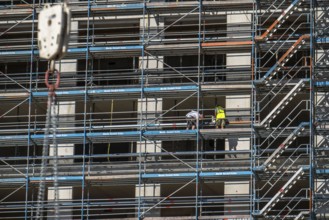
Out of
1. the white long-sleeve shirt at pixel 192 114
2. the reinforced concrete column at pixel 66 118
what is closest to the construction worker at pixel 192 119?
the white long-sleeve shirt at pixel 192 114

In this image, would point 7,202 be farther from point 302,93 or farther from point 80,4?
point 302,93

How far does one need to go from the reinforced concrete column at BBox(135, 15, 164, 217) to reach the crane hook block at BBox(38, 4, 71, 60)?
948 inches

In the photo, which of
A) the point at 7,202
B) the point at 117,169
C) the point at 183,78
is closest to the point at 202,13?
the point at 183,78

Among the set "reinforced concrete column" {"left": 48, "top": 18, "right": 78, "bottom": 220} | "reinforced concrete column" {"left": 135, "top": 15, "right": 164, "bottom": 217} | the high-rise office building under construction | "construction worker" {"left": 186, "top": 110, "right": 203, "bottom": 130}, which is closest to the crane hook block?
the high-rise office building under construction

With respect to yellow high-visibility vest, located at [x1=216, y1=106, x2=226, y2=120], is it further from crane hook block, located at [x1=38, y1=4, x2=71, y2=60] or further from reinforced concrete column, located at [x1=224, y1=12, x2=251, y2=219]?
crane hook block, located at [x1=38, y1=4, x2=71, y2=60]

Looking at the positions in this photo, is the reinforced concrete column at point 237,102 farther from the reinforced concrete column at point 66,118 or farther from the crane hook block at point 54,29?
the crane hook block at point 54,29

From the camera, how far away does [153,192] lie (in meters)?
57.5

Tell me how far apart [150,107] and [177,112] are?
3027 millimetres

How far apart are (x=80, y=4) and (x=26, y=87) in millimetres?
4192

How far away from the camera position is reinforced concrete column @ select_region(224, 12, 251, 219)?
Answer: 56906 mm

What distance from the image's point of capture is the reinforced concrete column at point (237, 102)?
56906mm

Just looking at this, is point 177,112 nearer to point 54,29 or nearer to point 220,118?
point 220,118

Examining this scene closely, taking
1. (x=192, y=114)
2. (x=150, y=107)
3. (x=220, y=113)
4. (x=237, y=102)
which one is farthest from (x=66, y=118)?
(x=237, y=102)

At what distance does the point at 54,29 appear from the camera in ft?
107
